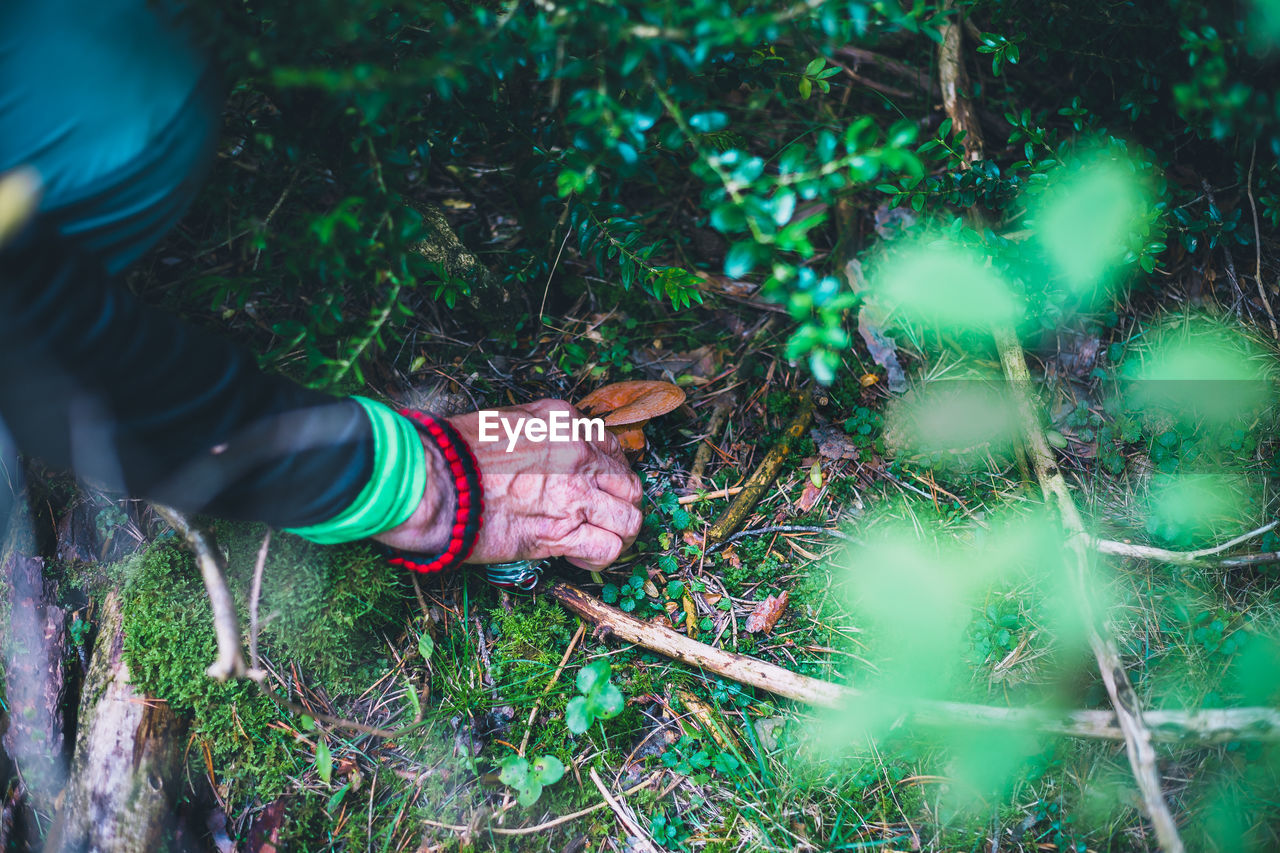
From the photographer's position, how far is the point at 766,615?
2.37 m

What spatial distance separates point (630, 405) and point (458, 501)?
762 millimetres

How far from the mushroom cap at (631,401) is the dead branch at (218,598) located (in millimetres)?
1242

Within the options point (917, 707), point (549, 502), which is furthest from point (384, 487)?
point (917, 707)

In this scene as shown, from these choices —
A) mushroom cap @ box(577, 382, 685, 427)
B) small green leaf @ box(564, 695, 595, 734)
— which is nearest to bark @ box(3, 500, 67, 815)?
small green leaf @ box(564, 695, 595, 734)

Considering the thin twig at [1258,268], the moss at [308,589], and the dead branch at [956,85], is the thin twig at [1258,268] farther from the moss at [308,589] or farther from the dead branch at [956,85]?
the moss at [308,589]

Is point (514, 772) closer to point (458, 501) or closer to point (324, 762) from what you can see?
point (324, 762)

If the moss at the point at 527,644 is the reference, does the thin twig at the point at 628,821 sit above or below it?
below

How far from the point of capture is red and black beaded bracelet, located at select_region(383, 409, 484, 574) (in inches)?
77.4

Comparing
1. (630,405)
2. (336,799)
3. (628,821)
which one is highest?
(630,405)

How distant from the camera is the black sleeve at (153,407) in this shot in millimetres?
1303

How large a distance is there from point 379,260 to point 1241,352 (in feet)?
9.71

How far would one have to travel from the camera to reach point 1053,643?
2.18 m

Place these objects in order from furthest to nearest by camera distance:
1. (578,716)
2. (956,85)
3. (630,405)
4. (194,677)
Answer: (956,85) < (630,405) < (578,716) < (194,677)

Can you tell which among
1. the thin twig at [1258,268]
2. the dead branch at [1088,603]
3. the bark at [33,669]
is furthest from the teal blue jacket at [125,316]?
the thin twig at [1258,268]
